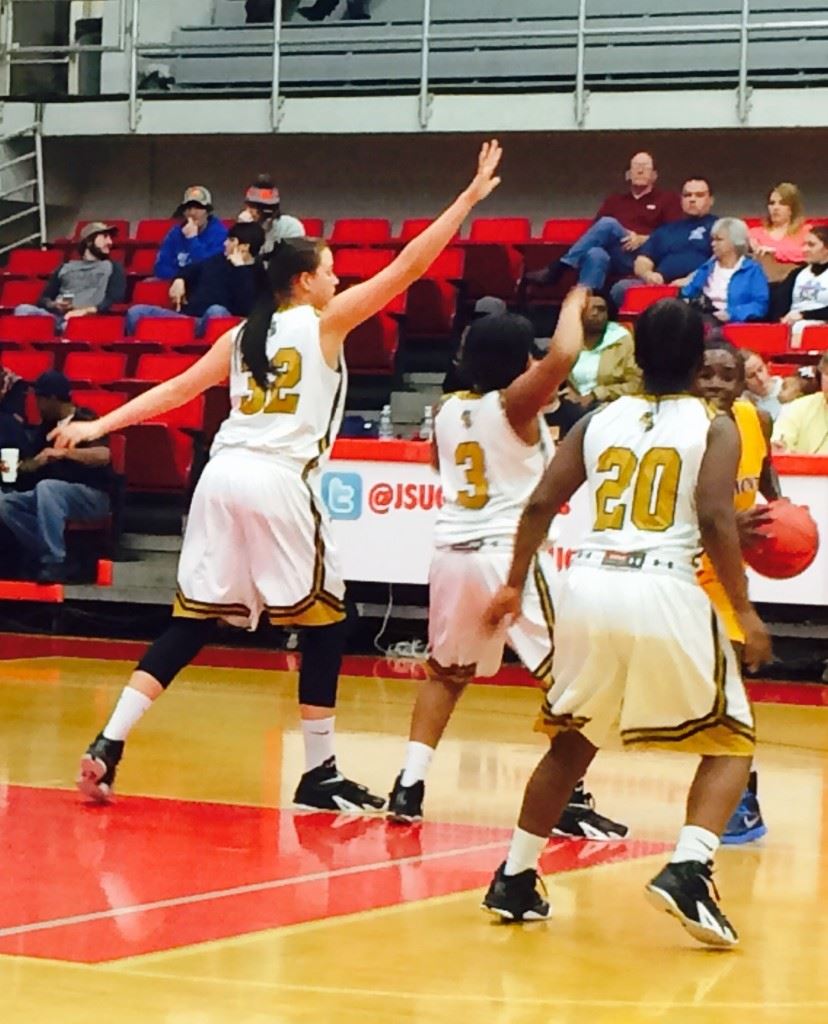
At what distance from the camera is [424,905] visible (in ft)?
17.9

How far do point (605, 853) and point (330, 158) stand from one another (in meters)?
12.7

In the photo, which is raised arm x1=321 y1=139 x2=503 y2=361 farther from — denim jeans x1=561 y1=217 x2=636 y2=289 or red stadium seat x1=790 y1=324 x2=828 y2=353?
denim jeans x1=561 y1=217 x2=636 y2=289

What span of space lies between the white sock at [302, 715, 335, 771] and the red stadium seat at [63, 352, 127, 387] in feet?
25.2

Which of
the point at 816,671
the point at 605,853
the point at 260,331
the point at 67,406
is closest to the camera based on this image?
the point at 605,853

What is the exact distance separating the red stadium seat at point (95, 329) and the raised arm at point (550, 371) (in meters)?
9.44

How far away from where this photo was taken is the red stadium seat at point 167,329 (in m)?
14.9

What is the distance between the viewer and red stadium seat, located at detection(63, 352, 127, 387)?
14570 millimetres

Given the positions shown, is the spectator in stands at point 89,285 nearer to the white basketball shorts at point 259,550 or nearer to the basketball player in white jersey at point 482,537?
the white basketball shorts at point 259,550

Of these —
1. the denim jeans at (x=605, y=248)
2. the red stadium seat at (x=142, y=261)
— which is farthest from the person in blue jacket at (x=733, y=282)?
the red stadium seat at (x=142, y=261)

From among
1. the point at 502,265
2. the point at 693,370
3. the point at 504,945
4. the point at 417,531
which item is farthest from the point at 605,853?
the point at 502,265

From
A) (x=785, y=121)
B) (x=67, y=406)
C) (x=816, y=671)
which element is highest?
(x=785, y=121)

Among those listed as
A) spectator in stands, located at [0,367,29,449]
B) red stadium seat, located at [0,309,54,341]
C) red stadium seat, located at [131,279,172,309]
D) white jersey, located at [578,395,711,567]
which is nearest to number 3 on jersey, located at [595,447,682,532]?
white jersey, located at [578,395,711,567]

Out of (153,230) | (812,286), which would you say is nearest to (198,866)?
(812,286)

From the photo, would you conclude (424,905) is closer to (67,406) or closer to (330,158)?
(67,406)
